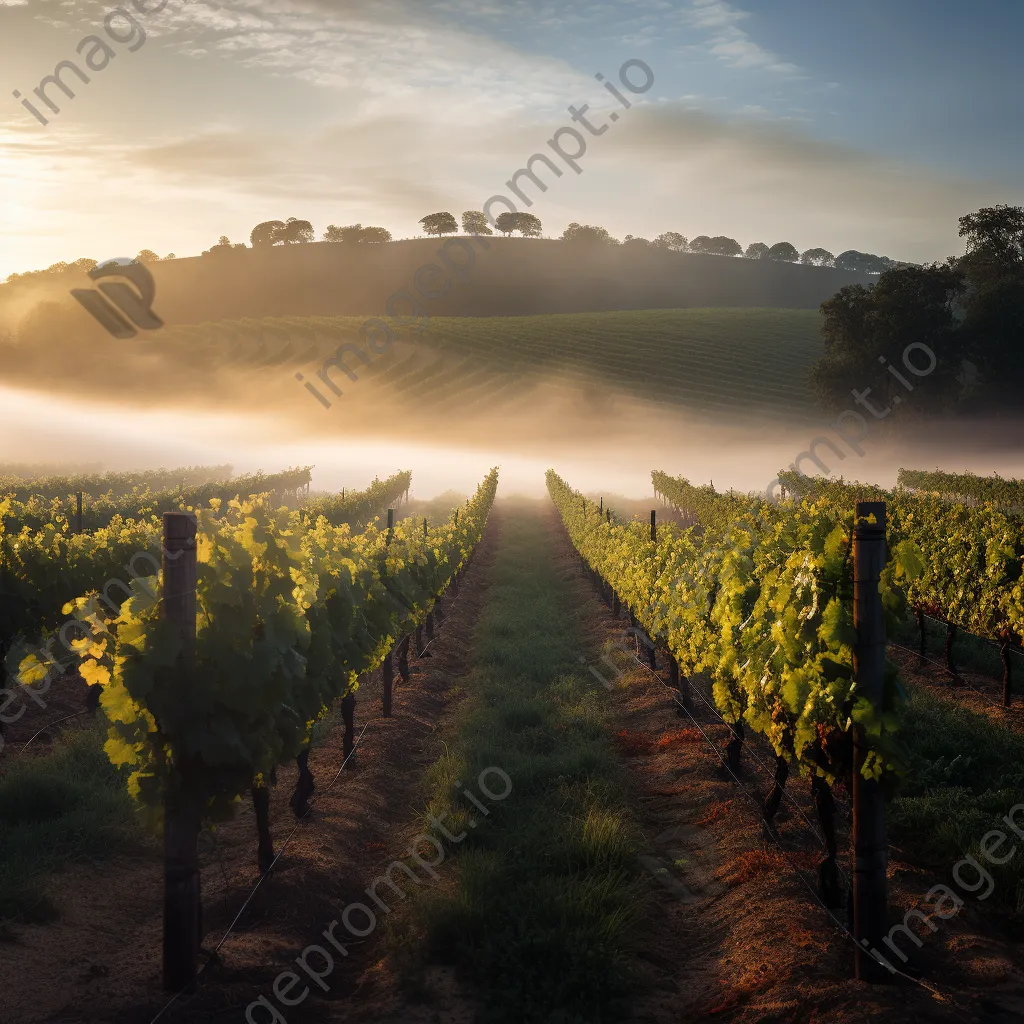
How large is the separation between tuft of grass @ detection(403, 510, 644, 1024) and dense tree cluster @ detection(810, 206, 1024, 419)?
51799 mm

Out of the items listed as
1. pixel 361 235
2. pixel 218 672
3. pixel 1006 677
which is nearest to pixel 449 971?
pixel 218 672

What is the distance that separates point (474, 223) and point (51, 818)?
151626mm

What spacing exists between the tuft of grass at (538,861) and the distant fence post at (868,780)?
4.72 ft

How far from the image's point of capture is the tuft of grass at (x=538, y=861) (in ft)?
17.9

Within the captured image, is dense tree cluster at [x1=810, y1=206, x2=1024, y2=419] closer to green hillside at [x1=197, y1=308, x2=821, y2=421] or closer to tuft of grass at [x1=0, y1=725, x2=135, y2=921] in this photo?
green hillside at [x1=197, y1=308, x2=821, y2=421]

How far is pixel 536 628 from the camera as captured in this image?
663 inches

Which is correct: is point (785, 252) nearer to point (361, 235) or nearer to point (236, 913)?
point (361, 235)

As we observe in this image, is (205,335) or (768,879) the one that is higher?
(205,335)

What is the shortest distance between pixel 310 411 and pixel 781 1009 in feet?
304

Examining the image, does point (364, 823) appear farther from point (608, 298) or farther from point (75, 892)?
point (608, 298)

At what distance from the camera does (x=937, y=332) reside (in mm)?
58188

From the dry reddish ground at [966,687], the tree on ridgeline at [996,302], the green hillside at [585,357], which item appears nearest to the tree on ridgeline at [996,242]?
the tree on ridgeline at [996,302]

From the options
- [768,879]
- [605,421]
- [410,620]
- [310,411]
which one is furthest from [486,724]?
Result: [310,411]

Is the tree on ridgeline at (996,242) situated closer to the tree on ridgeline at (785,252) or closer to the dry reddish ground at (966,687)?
the dry reddish ground at (966,687)
